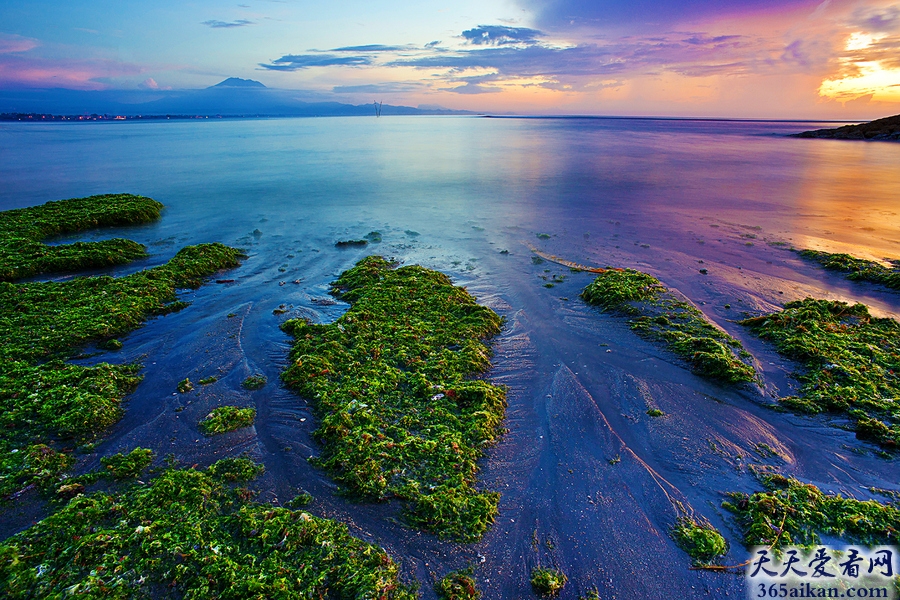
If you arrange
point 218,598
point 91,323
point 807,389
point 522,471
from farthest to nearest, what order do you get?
point 91,323, point 807,389, point 522,471, point 218,598

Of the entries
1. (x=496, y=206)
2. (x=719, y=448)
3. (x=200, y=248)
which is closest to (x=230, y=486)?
(x=719, y=448)

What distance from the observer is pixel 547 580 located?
3289 mm

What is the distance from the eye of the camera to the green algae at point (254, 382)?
563 centimetres

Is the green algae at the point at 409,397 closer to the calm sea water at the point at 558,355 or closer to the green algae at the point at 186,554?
the calm sea water at the point at 558,355

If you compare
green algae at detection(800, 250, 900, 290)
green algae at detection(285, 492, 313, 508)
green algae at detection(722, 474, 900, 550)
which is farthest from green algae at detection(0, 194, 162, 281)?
green algae at detection(800, 250, 900, 290)

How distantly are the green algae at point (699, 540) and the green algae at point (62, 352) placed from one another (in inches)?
229

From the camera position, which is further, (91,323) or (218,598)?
(91,323)

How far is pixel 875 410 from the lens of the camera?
505cm

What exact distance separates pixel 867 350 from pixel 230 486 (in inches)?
340

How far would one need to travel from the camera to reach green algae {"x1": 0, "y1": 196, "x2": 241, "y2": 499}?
4.37 meters

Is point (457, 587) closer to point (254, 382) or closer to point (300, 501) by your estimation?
point (300, 501)

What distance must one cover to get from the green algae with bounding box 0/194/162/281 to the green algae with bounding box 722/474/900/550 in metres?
12.6

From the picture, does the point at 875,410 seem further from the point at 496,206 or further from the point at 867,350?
the point at 496,206

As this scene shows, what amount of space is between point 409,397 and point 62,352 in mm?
5285
